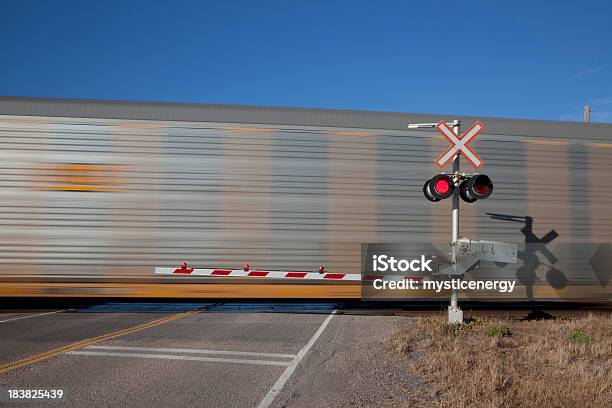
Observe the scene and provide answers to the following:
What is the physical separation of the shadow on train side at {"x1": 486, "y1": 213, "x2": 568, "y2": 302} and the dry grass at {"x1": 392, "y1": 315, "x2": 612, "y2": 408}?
0.68 meters

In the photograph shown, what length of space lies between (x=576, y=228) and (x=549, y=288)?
1.23 meters

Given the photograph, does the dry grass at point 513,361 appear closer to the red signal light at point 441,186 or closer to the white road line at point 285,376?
the white road line at point 285,376

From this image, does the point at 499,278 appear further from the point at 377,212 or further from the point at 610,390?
the point at 610,390

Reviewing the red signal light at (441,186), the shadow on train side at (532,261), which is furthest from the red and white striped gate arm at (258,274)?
the shadow on train side at (532,261)

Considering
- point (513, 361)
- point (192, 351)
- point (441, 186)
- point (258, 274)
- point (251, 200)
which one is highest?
point (441, 186)

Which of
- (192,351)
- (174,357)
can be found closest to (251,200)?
(192,351)

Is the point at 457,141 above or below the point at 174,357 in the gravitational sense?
above

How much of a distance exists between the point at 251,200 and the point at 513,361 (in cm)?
455

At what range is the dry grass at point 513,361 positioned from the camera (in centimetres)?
390

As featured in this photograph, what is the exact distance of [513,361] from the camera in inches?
203

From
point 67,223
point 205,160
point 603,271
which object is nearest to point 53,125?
point 67,223

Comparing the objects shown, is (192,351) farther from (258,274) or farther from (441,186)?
(441,186)

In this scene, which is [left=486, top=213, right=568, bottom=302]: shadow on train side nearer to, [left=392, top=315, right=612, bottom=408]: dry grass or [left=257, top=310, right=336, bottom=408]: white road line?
[left=392, top=315, right=612, bottom=408]: dry grass

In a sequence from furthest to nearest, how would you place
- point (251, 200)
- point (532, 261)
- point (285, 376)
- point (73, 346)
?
point (532, 261)
point (251, 200)
point (73, 346)
point (285, 376)
